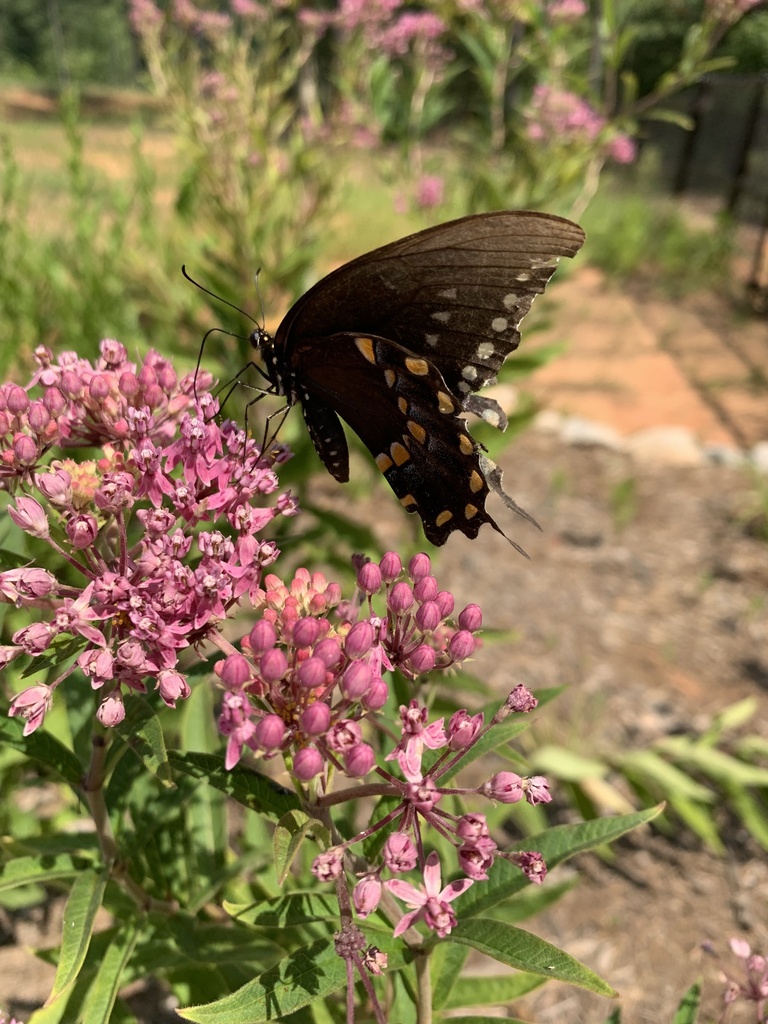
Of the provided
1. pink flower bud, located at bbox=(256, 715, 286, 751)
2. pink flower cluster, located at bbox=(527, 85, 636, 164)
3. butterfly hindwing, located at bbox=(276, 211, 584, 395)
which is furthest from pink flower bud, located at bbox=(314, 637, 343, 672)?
pink flower cluster, located at bbox=(527, 85, 636, 164)

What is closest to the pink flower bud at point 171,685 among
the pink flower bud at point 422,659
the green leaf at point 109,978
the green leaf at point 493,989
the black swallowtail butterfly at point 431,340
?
the pink flower bud at point 422,659

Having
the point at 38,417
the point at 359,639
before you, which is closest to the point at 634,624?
A: the point at 359,639

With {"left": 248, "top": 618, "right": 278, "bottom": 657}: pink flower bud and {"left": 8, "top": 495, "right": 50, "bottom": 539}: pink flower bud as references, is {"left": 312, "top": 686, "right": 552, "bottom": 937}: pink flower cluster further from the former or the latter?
{"left": 8, "top": 495, "right": 50, "bottom": 539}: pink flower bud

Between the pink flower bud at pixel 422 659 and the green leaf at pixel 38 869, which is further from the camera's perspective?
the green leaf at pixel 38 869

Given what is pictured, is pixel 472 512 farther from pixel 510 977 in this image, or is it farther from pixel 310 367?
pixel 510 977

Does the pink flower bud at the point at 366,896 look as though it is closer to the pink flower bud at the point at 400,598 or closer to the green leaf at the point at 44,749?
the pink flower bud at the point at 400,598

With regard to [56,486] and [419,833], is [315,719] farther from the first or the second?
[56,486]

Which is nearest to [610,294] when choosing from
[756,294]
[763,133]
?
[756,294]
